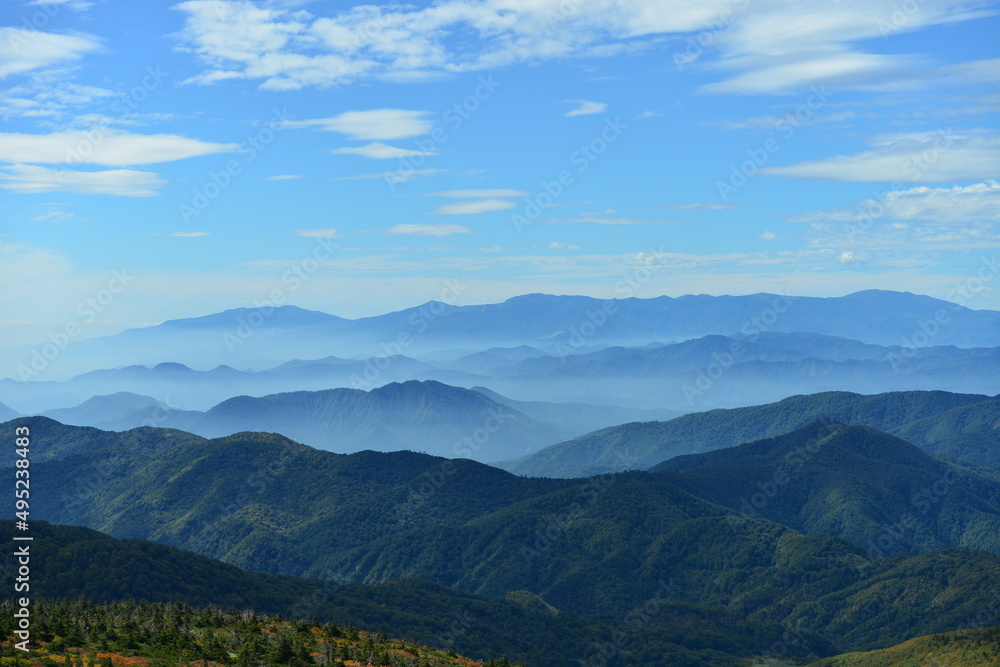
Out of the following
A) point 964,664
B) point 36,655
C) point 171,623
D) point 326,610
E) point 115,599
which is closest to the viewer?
point 36,655

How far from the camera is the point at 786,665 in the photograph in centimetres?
14200

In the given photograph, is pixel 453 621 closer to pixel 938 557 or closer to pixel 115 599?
pixel 115 599

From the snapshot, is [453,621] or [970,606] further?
[970,606]

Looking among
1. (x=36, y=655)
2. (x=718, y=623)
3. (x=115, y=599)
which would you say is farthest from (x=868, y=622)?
(x=36, y=655)

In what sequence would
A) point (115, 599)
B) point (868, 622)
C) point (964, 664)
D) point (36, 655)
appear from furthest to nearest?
point (868, 622) → point (115, 599) → point (964, 664) → point (36, 655)

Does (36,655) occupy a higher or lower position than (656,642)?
higher

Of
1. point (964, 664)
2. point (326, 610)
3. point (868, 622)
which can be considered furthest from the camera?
point (868, 622)

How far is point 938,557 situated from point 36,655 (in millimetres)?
198927

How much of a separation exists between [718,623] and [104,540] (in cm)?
11850

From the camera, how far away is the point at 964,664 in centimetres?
10100

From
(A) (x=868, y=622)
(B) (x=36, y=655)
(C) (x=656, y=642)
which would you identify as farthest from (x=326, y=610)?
(A) (x=868, y=622)

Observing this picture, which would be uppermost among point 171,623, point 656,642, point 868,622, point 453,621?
point 171,623

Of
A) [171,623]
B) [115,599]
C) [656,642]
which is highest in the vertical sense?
[171,623]

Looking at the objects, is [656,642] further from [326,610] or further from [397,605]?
[326,610]
